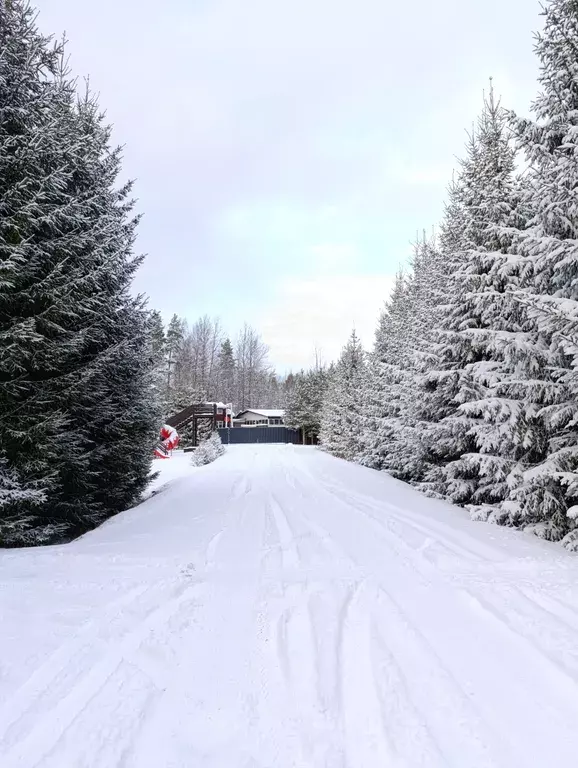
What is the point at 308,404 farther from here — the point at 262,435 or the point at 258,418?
the point at 258,418

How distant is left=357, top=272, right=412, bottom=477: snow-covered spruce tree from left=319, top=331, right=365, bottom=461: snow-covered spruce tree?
135 centimetres

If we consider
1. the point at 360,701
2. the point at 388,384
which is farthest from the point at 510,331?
the point at 388,384

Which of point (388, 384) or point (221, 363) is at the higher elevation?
point (221, 363)

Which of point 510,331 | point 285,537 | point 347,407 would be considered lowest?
point 285,537

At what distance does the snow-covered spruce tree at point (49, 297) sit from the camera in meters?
5.41

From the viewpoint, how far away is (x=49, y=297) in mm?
5656

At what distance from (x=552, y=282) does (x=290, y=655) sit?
5453 mm

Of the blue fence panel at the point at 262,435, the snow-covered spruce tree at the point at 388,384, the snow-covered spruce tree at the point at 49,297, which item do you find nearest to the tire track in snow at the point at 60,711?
the snow-covered spruce tree at the point at 49,297

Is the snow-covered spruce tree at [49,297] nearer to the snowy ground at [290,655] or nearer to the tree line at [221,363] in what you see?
the snowy ground at [290,655]

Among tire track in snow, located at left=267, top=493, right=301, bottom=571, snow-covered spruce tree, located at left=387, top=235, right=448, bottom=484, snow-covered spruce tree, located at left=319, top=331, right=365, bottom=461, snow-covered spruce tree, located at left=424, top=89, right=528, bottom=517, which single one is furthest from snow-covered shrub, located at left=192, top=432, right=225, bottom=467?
snow-covered spruce tree, located at left=424, top=89, right=528, bottom=517

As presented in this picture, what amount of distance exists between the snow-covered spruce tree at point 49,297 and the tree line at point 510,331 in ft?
19.6

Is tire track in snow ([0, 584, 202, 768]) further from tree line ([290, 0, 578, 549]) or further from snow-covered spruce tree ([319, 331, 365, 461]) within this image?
snow-covered spruce tree ([319, 331, 365, 461])

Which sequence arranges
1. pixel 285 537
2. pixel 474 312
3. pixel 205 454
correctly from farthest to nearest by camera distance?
pixel 205 454
pixel 474 312
pixel 285 537

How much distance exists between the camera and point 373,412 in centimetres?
1683
